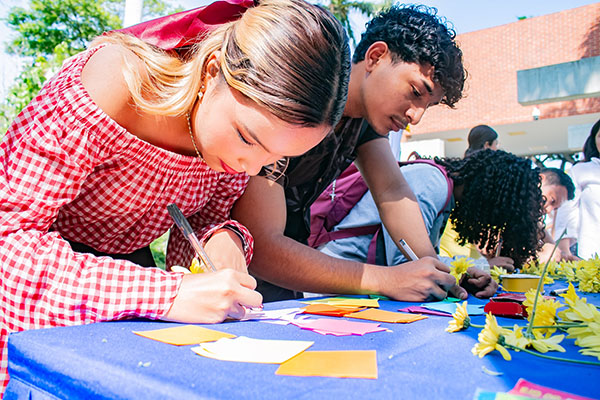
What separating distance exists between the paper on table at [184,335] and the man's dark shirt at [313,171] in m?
0.77

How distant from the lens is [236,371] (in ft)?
1.83

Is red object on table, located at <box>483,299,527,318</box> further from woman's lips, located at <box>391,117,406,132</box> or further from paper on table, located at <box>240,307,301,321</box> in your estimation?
woman's lips, located at <box>391,117,406,132</box>

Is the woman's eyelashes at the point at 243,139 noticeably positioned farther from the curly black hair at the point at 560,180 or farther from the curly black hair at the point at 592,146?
the curly black hair at the point at 560,180

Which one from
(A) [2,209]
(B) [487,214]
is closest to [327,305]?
(A) [2,209]

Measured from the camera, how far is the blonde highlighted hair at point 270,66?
0.92m

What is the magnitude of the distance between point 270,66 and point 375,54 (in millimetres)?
959

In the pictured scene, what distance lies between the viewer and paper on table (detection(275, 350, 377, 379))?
557mm

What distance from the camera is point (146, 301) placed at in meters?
0.84

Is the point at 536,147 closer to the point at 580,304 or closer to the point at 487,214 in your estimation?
the point at 487,214

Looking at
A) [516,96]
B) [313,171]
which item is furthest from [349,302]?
[516,96]

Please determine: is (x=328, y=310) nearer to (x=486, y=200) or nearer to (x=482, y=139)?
(x=486, y=200)

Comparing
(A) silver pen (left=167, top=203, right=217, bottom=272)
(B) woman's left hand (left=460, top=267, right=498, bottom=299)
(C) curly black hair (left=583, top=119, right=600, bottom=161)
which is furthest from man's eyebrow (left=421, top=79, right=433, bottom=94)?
(C) curly black hair (left=583, top=119, right=600, bottom=161)

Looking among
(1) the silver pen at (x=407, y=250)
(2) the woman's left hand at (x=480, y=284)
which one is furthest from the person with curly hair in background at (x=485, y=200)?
(2) the woman's left hand at (x=480, y=284)

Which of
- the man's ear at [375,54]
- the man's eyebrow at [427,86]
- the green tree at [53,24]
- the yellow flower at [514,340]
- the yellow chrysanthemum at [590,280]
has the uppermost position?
the green tree at [53,24]
